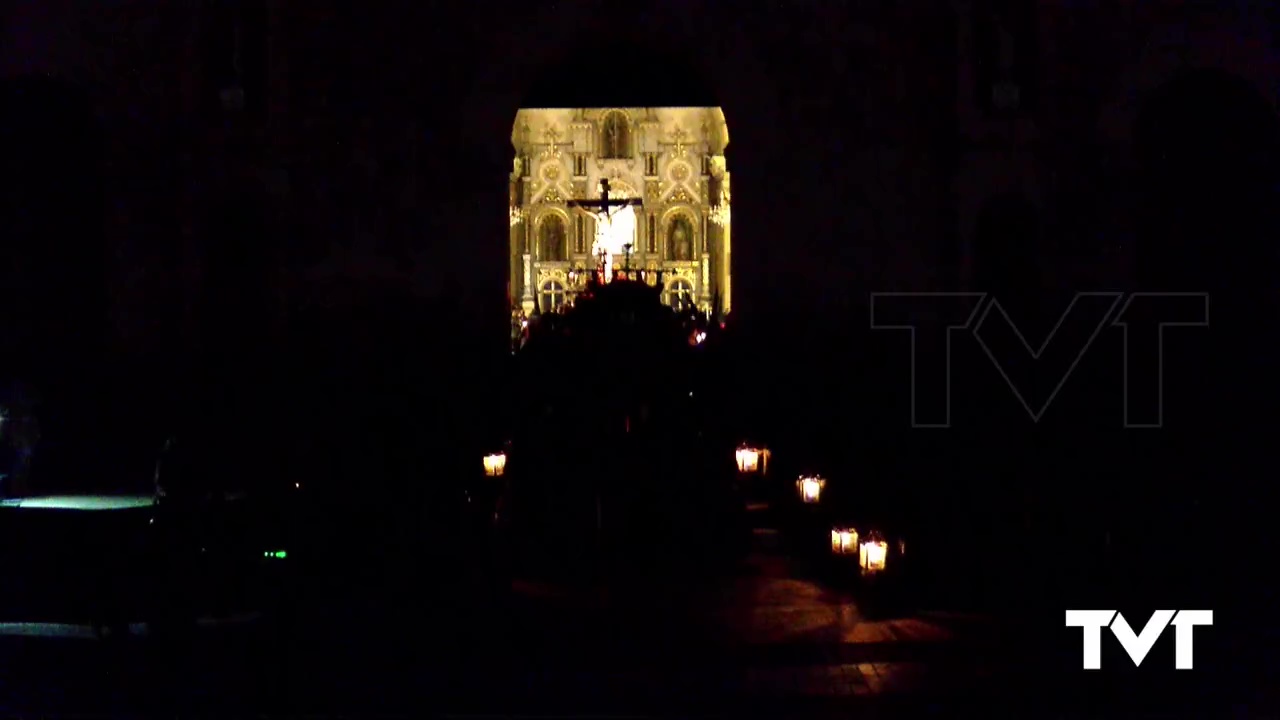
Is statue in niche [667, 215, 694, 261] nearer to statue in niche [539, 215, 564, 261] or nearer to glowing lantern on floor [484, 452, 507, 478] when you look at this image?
statue in niche [539, 215, 564, 261]

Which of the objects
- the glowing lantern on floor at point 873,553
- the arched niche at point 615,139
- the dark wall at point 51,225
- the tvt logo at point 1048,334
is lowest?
the glowing lantern on floor at point 873,553

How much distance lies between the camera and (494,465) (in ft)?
42.8

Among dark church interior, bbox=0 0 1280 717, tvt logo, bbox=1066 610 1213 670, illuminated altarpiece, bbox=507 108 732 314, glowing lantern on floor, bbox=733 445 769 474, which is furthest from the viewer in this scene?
illuminated altarpiece, bbox=507 108 732 314

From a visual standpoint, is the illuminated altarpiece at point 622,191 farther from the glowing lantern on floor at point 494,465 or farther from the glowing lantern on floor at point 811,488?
the glowing lantern on floor at point 811,488

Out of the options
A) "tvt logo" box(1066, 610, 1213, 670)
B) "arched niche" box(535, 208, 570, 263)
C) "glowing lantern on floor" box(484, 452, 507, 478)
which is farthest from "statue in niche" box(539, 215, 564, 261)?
"tvt logo" box(1066, 610, 1213, 670)

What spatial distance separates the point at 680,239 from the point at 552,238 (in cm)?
249

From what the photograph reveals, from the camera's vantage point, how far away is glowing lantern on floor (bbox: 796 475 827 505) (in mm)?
12484

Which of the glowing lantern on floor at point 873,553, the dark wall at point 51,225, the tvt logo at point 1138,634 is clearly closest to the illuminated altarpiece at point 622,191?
the dark wall at point 51,225

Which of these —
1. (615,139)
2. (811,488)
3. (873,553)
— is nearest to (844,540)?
(873,553)

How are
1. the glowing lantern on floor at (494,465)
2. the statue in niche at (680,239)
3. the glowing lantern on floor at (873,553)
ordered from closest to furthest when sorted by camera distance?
the glowing lantern on floor at (873,553), the glowing lantern on floor at (494,465), the statue in niche at (680,239)

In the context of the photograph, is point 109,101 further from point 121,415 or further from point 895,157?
point 895,157

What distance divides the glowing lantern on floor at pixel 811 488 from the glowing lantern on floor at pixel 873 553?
4.59ft

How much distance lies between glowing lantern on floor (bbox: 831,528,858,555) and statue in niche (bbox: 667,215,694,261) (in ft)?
52.7

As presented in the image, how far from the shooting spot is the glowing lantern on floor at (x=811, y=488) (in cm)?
1248
